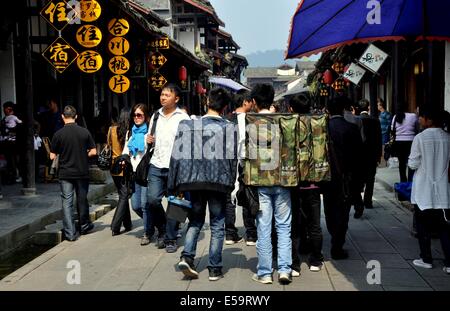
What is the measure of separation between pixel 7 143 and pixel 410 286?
957 cm

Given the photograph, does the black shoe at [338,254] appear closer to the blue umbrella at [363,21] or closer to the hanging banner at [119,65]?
the blue umbrella at [363,21]

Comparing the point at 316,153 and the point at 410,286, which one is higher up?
the point at 316,153

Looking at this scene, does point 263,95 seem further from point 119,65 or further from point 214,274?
point 119,65

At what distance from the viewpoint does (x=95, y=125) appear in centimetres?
1559

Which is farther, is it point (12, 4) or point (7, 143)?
point (7, 143)

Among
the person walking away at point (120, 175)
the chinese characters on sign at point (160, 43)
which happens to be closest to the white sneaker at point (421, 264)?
the person walking away at point (120, 175)

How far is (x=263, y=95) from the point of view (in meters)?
5.46

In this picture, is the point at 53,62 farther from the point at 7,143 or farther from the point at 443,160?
the point at 443,160

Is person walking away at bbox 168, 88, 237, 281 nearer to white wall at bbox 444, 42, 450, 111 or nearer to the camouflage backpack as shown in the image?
the camouflage backpack

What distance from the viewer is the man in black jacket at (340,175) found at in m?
6.14

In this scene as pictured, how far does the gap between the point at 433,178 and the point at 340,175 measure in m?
0.99

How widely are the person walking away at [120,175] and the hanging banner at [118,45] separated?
21.5 ft

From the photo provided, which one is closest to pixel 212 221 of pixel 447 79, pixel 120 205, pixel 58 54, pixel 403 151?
pixel 120 205
